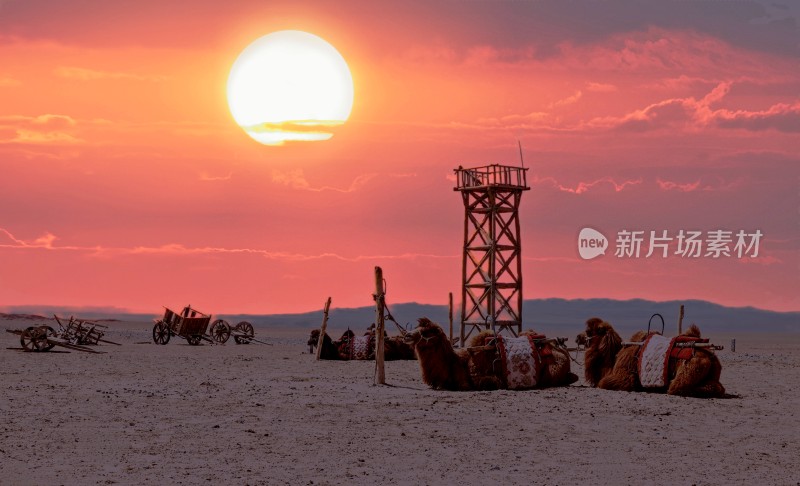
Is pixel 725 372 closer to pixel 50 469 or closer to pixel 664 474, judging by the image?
pixel 664 474

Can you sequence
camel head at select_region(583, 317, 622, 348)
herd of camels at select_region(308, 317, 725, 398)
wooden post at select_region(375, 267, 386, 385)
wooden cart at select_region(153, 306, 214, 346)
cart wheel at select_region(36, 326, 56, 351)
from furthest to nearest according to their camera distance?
wooden cart at select_region(153, 306, 214, 346) → cart wheel at select_region(36, 326, 56, 351) → wooden post at select_region(375, 267, 386, 385) → camel head at select_region(583, 317, 622, 348) → herd of camels at select_region(308, 317, 725, 398)

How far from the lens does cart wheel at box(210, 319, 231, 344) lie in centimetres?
4481

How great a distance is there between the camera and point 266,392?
62.5ft

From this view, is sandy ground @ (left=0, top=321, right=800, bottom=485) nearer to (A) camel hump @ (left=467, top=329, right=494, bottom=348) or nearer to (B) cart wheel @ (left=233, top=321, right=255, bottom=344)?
(A) camel hump @ (left=467, top=329, right=494, bottom=348)

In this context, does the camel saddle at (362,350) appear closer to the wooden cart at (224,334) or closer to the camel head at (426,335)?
the camel head at (426,335)

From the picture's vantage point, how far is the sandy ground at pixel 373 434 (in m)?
11.5

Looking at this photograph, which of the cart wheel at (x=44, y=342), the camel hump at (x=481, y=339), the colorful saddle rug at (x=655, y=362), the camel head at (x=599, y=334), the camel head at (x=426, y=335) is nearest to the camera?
the colorful saddle rug at (x=655, y=362)

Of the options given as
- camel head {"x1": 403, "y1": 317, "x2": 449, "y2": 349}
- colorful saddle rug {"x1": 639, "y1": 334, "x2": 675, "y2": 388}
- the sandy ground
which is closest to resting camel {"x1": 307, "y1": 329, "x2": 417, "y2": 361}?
the sandy ground

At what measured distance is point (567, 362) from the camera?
2169 centimetres

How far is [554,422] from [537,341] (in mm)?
5917

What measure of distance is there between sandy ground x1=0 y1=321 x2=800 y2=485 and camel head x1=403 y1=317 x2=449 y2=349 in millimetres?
991

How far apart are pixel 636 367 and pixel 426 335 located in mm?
4431

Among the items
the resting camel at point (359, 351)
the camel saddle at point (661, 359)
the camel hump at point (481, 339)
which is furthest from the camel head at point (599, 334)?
the resting camel at point (359, 351)

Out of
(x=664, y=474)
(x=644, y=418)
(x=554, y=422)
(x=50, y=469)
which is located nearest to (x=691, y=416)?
(x=644, y=418)
